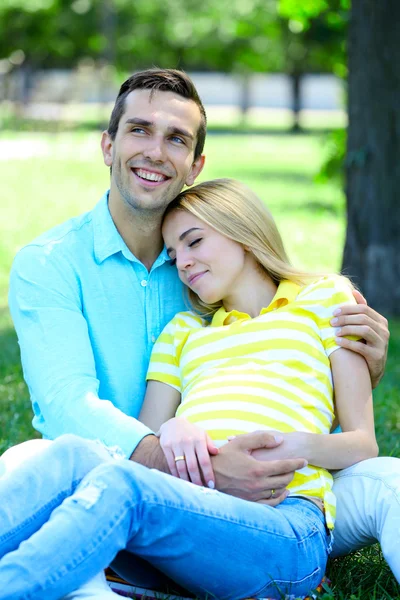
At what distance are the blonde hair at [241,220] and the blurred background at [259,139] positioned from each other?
3.61 ft

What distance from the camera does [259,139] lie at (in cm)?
3416

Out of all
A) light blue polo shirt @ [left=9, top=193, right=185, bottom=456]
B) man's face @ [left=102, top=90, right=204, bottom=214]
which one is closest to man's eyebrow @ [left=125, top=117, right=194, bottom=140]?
man's face @ [left=102, top=90, right=204, bottom=214]

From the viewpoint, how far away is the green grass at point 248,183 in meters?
4.75

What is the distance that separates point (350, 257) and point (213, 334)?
519 cm

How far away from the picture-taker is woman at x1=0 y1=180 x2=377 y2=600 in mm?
2697

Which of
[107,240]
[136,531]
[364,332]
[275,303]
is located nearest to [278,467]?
[136,531]

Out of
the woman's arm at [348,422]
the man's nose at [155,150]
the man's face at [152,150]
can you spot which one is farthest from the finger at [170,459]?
the man's nose at [155,150]

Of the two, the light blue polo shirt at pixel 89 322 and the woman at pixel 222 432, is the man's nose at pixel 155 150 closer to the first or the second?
the woman at pixel 222 432

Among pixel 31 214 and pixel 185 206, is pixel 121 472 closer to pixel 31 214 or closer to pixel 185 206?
pixel 185 206

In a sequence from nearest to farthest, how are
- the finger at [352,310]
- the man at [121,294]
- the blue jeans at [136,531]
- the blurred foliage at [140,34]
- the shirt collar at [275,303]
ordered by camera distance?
the blue jeans at [136,531] < the man at [121,294] < the finger at [352,310] < the shirt collar at [275,303] < the blurred foliage at [140,34]

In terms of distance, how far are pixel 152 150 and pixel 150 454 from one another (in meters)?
1.22

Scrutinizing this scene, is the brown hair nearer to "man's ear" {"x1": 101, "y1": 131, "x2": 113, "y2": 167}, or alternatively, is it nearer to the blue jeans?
"man's ear" {"x1": 101, "y1": 131, "x2": 113, "y2": 167}

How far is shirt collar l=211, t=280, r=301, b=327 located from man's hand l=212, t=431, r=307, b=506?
63cm

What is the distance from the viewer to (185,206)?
3.67 metres
